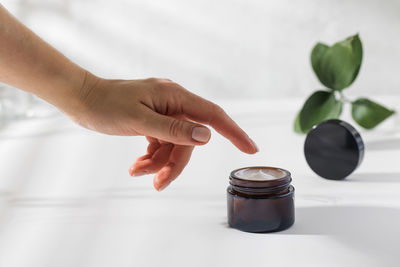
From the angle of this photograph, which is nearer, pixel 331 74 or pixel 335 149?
pixel 335 149

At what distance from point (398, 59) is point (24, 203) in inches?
67.3

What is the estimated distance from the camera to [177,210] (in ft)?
3.14

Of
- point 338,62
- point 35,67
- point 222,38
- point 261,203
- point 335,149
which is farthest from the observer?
point 222,38

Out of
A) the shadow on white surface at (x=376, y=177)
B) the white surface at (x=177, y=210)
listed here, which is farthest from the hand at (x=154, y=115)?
the shadow on white surface at (x=376, y=177)

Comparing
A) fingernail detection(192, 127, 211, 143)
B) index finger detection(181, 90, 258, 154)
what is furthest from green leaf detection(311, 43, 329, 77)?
fingernail detection(192, 127, 211, 143)

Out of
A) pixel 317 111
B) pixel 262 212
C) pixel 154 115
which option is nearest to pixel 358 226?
pixel 262 212

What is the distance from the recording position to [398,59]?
2.19m

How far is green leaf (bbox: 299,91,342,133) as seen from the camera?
1301mm

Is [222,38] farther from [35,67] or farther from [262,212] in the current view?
[262,212]

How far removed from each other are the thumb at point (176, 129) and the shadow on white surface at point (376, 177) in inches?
15.0

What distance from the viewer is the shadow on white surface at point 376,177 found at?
109cm

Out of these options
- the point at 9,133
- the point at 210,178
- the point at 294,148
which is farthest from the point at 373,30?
the point at 9,133

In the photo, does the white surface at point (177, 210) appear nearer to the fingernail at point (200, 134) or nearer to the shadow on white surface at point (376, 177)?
the shadow on white surface at point (376, 177)

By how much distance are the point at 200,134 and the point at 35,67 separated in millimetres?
326
